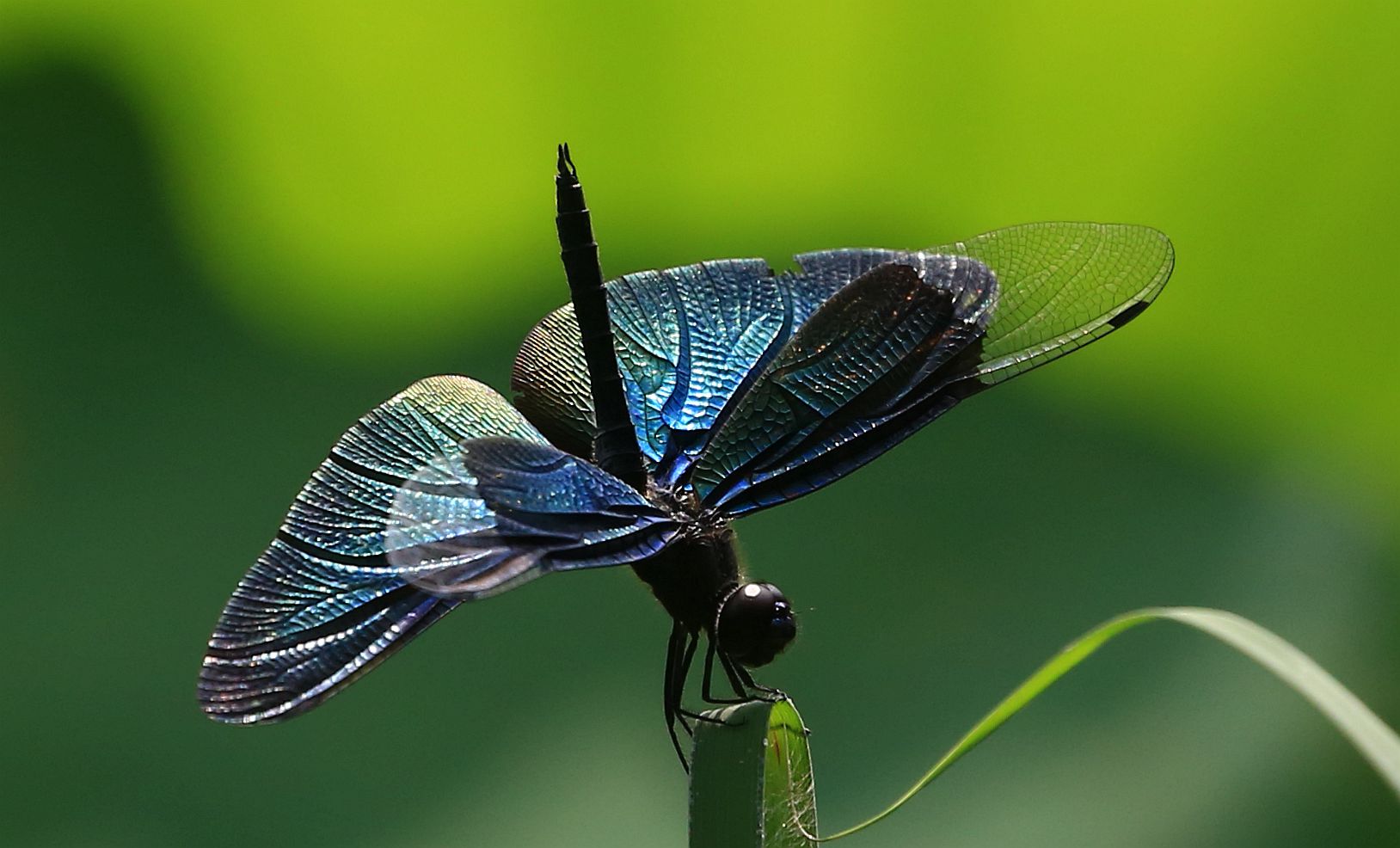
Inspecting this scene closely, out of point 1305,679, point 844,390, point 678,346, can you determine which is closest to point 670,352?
point 678,346

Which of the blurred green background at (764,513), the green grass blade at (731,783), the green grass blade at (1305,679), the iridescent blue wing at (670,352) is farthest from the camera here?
the blurred green background at (764,513)

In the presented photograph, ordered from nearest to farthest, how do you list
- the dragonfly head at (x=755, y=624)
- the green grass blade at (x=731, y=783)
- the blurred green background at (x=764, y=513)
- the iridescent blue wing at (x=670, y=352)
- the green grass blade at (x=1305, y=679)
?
the green grass blade at (x=1305, y=679) < the green grass blade at (x=731, y=783) < the dragonfly head at (x=755, y=624) < the iridescent blue wing at (x=670, y=352) < the blurred green background at (x=764, y=513)

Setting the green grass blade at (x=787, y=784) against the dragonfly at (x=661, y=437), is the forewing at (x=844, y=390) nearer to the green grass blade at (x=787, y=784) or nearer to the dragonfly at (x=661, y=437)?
the dragonfly at (x=661, y=437)

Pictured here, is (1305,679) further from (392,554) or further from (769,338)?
(769,338)

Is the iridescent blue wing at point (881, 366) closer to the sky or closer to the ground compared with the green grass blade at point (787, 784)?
closer to the sky

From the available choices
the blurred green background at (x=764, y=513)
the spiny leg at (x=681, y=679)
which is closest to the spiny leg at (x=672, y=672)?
the spiny leg at (x=681, y=679)

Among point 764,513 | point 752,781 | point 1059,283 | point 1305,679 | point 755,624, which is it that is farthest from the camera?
point 764,513

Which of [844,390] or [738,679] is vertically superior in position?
[844,390]
